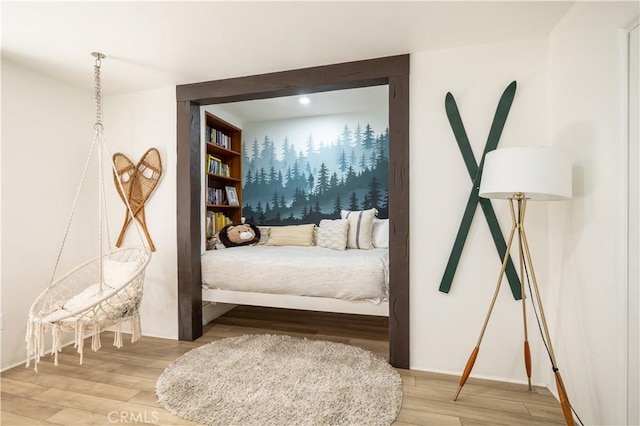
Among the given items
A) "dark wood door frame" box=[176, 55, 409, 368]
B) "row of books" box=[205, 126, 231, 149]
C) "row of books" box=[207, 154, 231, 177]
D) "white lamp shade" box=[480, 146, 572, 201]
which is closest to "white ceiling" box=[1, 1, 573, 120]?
"dark wood door frame" box=[176, 55, 409, 368]

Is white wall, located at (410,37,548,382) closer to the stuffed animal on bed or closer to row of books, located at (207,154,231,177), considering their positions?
the stuffed animal on bed

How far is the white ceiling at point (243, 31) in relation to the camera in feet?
5.91

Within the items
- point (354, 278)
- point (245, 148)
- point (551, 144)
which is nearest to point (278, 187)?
point (245, 148)

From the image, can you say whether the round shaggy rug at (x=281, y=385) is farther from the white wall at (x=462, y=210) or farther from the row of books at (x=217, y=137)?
the row of books at (x=217, y=137)

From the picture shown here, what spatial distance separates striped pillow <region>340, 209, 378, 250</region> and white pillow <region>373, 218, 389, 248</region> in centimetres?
8

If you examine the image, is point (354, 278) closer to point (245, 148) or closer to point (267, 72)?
point (267, 72)

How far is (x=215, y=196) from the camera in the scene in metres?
4.02

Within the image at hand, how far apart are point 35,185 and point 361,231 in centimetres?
303

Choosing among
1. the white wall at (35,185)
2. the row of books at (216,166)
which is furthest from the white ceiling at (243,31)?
the row of books at (216,166)

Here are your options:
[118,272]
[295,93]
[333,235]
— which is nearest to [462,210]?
[333,235]

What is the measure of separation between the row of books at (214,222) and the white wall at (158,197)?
746mm

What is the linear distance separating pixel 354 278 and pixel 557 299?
137 centimetres

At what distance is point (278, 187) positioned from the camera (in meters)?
4.44

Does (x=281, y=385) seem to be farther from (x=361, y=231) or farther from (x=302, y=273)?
(x=361, y=231)
